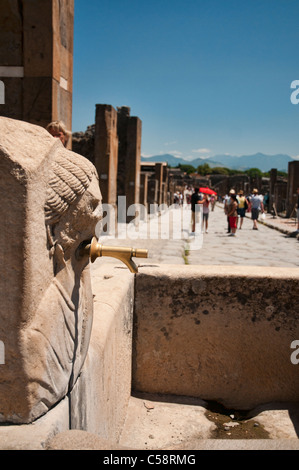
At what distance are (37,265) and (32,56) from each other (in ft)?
12.8

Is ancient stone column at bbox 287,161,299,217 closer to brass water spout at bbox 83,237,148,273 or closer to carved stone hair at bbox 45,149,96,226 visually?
brass water spout at bbox 83,237,148,273

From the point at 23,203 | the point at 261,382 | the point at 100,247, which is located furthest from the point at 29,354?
the point at 261,382

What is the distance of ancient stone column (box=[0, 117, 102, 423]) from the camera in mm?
1194

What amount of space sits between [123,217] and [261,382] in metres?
10.9

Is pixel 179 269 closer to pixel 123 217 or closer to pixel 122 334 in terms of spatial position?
pixel 122 334

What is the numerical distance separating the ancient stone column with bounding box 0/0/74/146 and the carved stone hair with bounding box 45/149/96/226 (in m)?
3.36

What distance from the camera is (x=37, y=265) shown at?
4.18ft

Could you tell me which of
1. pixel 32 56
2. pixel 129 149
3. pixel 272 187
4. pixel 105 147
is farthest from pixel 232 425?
pixel 272 187

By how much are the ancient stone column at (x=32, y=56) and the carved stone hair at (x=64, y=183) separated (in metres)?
3.36

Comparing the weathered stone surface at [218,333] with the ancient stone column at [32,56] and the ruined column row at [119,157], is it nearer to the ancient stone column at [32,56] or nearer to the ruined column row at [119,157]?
the ancient stone column at [32,56]

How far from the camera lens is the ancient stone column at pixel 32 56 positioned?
4.41 metres


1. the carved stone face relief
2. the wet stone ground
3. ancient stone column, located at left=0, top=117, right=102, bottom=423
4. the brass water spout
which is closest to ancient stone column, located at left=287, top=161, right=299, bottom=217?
the wet stone ground

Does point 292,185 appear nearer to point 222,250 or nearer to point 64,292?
point 222,250

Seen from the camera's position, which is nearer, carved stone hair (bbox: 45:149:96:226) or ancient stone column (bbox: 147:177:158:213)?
carved stone hair (bbox: 45:149:96:226)
